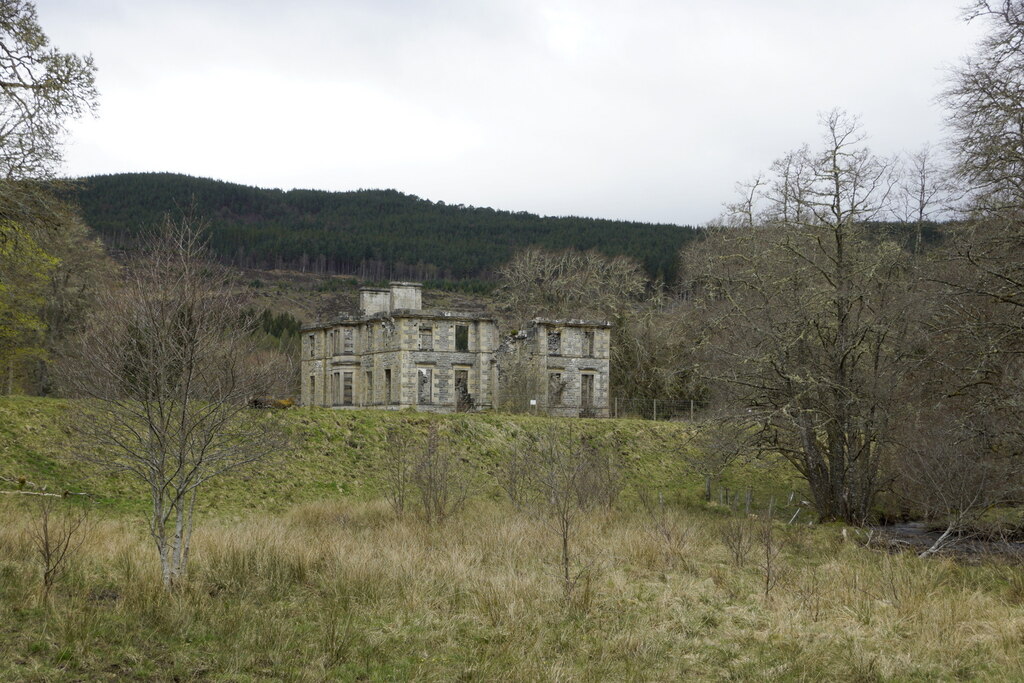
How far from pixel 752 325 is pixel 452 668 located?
13242 millimetres

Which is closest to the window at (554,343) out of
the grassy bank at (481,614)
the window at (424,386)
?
the window at (424,386)

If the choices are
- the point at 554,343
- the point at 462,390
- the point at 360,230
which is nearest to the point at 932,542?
the point at 554,343

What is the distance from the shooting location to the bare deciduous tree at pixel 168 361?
29.5ft

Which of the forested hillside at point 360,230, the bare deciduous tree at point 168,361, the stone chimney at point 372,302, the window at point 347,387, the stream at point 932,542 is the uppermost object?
the forested hillside at point 360,230

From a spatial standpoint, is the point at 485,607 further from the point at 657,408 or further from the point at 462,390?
the point at 657,408

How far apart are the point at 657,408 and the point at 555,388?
6.32 m

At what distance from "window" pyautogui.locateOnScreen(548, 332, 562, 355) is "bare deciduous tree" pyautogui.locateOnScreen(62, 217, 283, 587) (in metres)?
29.9

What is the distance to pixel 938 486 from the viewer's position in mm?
15477

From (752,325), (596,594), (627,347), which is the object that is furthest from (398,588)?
(627,347)

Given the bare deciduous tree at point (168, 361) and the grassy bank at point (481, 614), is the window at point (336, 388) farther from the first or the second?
the bare deciduous tree at point (168, 361)

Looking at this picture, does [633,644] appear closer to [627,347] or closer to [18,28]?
[18,28]

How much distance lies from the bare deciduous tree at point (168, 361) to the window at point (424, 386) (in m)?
28.0

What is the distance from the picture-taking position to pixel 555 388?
128ft

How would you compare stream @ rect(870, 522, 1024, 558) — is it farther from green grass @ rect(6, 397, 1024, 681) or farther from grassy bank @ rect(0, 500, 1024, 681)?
grassy bank @ rect(0, 500, 1024, 681)
